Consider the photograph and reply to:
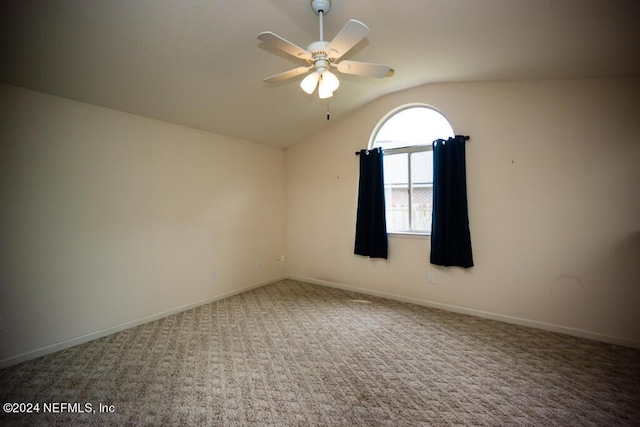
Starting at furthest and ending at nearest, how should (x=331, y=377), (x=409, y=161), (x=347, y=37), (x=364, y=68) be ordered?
(x=409, y=161) < (x=331, y=377) < (x=364, y=68) < (x=347, y=37)

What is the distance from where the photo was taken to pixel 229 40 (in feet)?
7.50

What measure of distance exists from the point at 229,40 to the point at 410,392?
2.98 meters

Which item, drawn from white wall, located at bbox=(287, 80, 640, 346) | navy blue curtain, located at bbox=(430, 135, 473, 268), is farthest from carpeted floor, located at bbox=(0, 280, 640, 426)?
navy blue curtain, located at bbox=(430, 135, 473, 268)

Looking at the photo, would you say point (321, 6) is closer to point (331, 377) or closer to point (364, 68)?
point (364, 68)

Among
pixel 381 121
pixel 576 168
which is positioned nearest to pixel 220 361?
pixel 381 121

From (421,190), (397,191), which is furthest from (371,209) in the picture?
(421,190)

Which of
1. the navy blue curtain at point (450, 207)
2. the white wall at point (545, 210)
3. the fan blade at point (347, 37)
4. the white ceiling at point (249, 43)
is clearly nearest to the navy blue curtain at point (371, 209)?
the white wall at point (545, 210)

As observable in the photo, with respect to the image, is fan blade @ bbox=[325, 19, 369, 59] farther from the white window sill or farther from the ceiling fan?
the white window sill

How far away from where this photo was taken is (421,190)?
3875mm

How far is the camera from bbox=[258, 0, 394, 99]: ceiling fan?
5.46 feet

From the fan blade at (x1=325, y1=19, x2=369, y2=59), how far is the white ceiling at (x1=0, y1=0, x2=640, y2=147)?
515 millimetres

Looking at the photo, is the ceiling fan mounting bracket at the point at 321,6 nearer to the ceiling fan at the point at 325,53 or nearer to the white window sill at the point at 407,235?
the ceiling fan at the point at 325,53

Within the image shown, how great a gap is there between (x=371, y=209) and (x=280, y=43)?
2.68 m

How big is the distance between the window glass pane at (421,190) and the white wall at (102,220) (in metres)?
2.51
